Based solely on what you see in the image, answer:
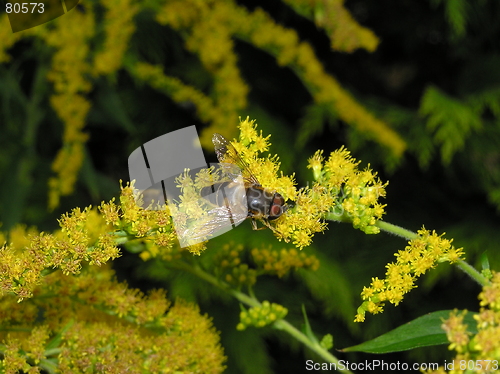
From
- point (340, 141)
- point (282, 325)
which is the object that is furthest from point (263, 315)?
point (340, 141)

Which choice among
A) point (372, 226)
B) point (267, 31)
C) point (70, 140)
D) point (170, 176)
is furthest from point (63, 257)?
point (267, 31)

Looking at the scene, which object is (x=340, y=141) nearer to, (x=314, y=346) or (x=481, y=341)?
(x=314, y=346)

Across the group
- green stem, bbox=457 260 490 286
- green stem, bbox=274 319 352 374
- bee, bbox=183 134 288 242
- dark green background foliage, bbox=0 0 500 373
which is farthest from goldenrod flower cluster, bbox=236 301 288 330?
dark green background foliage, bbox=0 0 500 373

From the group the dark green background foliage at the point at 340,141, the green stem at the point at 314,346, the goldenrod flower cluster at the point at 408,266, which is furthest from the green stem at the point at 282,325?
the dark green background foliage at the point at 340,141

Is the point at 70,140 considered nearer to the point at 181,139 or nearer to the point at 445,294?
the point at 181,139

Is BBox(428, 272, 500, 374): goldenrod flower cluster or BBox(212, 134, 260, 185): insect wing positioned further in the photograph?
BBox(212, 134, 260, 185): insect wing

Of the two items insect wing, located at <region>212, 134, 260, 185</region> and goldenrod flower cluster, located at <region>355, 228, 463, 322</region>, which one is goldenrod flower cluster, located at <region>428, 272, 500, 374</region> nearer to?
goldenrod flower cluster, located at <region>355, 228, 463, 322</region>

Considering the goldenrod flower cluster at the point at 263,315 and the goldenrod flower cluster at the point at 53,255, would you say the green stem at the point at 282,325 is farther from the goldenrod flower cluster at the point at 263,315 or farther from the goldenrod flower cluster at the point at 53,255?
the goldenrod flower cluster at the point at 53,255
